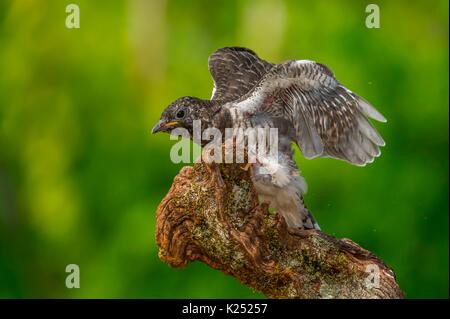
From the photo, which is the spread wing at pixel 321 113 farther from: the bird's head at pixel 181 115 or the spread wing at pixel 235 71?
the spread wing at pixel 235 71

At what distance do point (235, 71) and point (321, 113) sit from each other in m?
0.86

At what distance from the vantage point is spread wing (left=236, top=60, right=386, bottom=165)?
4.34 meters

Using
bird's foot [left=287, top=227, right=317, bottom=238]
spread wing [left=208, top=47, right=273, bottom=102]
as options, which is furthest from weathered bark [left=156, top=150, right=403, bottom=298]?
spread wing [left=208, top=47, right=273, bottom=102]

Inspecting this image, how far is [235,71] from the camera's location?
5.07m

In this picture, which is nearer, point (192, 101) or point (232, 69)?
point (192, 101)

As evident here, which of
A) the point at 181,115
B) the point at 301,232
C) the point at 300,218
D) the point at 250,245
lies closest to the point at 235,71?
the point at 181,115

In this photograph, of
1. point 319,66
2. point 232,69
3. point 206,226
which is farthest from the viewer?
point 232,69

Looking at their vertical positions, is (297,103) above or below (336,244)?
above

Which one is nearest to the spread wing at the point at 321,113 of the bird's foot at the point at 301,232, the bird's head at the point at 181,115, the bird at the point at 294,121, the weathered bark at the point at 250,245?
the bird at the point at 294,121

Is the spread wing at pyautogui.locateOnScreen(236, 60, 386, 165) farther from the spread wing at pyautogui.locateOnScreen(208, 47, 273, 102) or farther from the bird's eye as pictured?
the spread wing at pyautogui.locateOnScreen(208, 47, 273, 102)

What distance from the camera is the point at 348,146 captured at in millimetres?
4414
